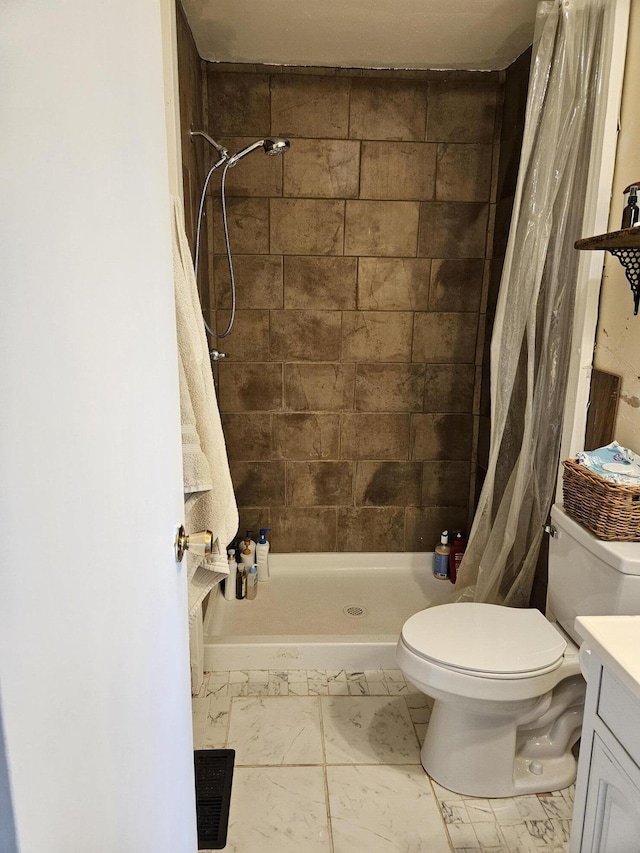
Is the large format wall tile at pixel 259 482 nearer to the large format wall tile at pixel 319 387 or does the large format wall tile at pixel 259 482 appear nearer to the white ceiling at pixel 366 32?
the large format wall tile at pixel 319 387

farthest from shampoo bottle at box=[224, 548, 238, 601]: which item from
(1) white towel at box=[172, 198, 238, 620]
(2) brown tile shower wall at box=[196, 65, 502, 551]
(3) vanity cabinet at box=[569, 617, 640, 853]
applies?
(3) vanity cabinet at box=[569, 617, 640, 853]

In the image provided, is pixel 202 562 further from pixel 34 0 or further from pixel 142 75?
pixel 34 0

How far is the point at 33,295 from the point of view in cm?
53

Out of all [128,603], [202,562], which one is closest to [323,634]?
[202,562]

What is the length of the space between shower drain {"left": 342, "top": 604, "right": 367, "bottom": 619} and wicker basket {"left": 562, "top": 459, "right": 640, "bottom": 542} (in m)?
→ 1.28

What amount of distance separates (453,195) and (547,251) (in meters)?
0.92

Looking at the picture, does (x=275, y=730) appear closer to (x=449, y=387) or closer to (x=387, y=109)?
(x=449, y=387)

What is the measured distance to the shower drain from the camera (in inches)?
111

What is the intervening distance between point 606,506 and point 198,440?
1.10 m

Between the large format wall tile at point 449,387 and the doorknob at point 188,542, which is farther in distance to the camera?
the large format wall tile at point 449,387

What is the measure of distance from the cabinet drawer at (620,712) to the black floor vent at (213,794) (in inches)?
45.0

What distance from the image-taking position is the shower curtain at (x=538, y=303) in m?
1.95

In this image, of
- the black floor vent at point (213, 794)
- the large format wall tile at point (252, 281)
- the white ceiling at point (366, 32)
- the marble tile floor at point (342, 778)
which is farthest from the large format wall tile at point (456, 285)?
the black floor vent at point (213, 794)

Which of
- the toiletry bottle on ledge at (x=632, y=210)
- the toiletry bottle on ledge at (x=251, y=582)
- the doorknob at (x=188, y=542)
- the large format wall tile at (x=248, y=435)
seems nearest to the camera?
the doorknob at (x=188, y=542)
